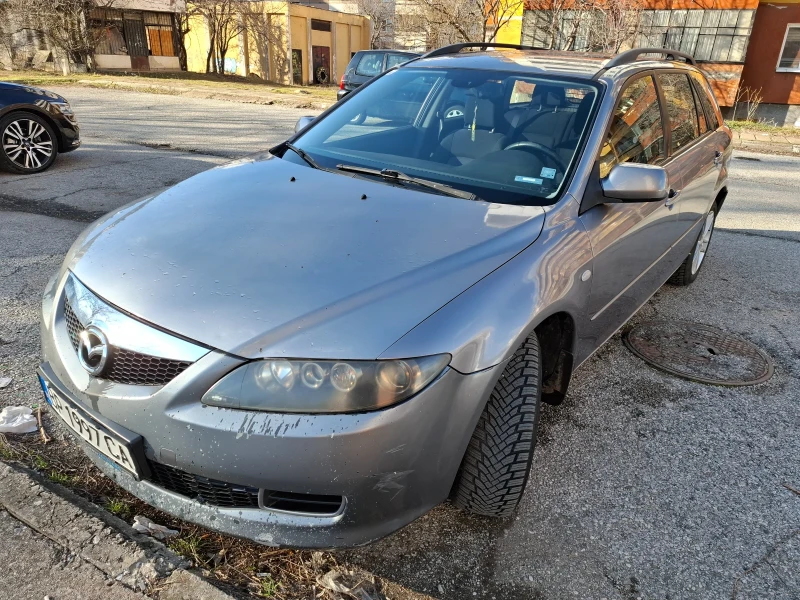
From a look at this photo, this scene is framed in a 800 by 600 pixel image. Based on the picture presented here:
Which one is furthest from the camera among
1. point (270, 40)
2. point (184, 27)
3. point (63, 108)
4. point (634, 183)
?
point (184, 27)

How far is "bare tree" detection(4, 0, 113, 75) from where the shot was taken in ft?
85.4

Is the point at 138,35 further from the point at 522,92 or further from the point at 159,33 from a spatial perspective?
the point at 522,92

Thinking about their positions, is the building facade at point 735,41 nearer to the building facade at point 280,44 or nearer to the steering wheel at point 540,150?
the building facade at point 280,44

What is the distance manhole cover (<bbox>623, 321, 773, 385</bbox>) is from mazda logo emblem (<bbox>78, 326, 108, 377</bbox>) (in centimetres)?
296

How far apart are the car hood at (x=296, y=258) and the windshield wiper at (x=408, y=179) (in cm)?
8

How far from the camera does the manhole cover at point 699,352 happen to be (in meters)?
3.39

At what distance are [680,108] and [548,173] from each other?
178 cm

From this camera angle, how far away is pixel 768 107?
20.2 meters

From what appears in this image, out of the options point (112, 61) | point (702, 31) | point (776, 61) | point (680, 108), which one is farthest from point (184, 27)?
point (680, 108)

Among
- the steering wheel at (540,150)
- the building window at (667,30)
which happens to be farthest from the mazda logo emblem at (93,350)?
the building window at (667,30)

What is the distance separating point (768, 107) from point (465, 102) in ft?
71.9

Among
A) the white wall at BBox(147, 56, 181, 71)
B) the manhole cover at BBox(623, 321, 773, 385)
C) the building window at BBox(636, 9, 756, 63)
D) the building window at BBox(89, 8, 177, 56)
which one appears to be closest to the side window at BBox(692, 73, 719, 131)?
the manhole cover at BBox(623, 321, 773, 385)

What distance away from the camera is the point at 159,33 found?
34.6 m

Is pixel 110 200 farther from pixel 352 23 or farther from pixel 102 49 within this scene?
pixel 352 23
